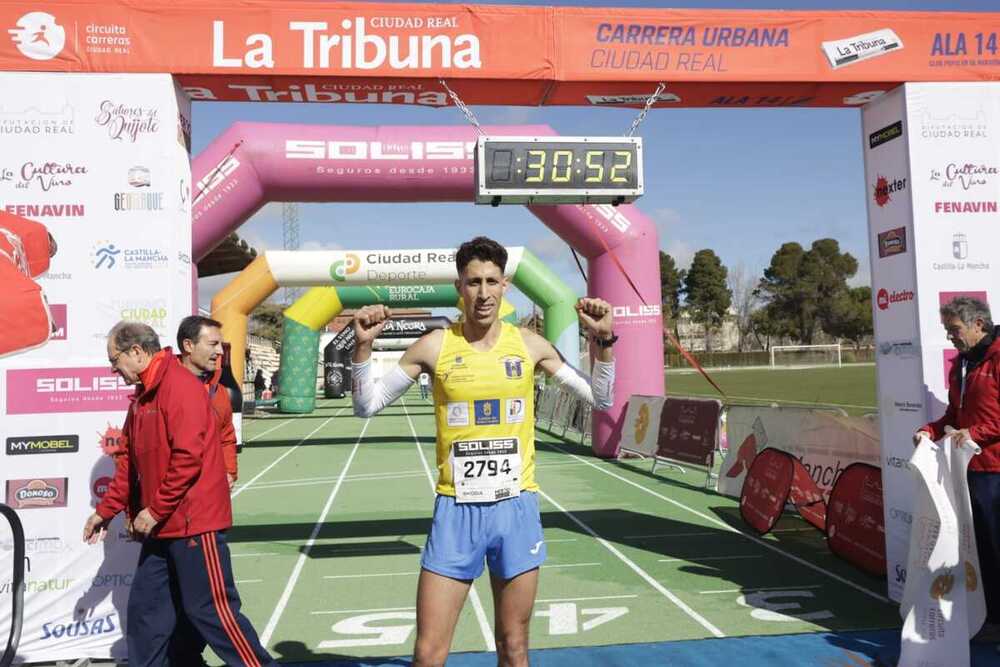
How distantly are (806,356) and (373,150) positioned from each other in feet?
204

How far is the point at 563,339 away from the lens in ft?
66.3

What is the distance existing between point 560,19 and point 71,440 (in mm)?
4270

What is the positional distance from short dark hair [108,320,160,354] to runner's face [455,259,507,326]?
5.31 ft

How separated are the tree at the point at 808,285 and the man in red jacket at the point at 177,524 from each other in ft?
250

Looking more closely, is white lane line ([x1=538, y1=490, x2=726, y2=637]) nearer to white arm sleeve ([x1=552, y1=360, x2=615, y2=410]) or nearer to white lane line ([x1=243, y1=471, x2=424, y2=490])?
white arm sleeve ([x1=552, y1=360, x2=615, y2=410])

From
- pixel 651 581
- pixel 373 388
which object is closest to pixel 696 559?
pixel 651 581

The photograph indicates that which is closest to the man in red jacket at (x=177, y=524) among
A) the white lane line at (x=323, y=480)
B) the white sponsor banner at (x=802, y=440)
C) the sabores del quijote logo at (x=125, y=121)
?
the sabores del quijote logo at (x=125, y=121)

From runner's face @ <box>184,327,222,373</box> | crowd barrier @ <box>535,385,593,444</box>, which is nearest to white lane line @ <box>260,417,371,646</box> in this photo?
runner's face @ <box>184,327,222,373</box>

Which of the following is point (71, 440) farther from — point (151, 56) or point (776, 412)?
point (776, 412)

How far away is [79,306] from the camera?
4785mm

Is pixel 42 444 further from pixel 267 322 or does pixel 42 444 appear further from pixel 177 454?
pixel 267 322

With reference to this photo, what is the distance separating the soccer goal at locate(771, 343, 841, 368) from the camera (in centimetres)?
6262

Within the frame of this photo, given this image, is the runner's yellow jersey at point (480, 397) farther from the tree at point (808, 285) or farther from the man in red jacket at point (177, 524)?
the tree at point (808, 285)

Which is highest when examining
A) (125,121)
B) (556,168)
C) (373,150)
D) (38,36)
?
(373,150)
